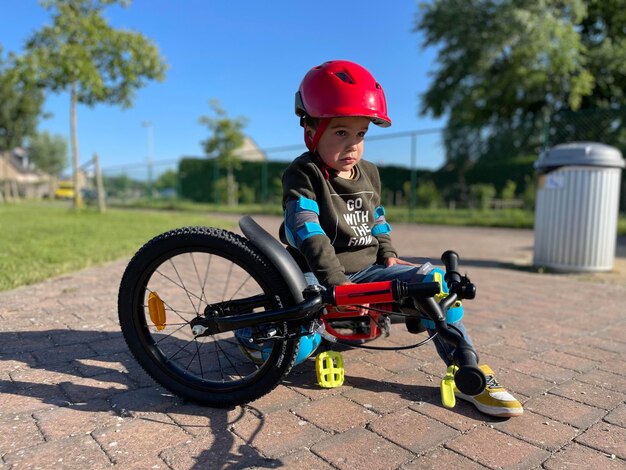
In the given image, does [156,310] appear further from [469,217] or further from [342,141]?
[469,217]

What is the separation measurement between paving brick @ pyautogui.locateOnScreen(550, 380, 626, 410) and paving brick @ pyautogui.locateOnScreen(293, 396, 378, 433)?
92 cm

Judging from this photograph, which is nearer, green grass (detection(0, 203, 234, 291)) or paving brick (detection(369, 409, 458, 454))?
paving brick (detection(369, 409, 458, 454))

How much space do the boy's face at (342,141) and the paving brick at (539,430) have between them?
127 cm

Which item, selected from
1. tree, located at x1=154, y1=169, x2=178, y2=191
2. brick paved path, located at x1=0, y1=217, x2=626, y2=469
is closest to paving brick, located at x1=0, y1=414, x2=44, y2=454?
brick paved path, located at x1=0, y1=217, x2=626, y2=469

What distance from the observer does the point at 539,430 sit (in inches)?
72.4

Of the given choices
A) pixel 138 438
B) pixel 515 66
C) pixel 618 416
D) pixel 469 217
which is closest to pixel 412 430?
pixel 618 416

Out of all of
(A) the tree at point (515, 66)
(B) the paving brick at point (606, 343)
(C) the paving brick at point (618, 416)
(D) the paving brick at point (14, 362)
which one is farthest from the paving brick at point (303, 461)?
(A) the tree at point (515, 66)

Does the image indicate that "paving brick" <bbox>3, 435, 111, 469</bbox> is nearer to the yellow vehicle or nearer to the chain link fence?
the chain link fence

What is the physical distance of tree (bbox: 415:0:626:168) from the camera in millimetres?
19344

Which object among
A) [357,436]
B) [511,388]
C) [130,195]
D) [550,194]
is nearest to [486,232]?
[550,194]

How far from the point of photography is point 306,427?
5.99 ft

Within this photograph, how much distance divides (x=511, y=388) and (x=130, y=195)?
2633 cm

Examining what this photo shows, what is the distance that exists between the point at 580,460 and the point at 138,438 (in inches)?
59.6

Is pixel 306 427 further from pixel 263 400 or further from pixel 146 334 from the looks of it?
pixel 146 334
